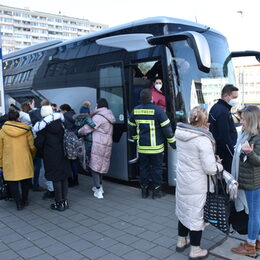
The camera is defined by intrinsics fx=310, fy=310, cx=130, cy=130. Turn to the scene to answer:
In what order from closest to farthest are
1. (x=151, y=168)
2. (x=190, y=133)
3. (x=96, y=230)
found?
1. (x=190, y=133)
2. (x=96, y=230)
3. (x=151, y=168)

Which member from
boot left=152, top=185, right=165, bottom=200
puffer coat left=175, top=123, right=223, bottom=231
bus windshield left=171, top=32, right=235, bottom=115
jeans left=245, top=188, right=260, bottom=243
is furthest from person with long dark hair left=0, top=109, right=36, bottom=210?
jeans left=245, top=188, right=260, bottom=243

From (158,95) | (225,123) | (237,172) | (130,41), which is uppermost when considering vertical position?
(130,41)

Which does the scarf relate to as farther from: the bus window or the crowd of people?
the bus window

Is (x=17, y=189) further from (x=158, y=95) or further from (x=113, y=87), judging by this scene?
(x=158, y=95)

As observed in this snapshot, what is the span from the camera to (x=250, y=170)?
3.36 metres

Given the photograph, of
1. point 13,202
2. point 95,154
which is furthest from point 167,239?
point 13,202

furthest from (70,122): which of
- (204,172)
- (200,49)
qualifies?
(204,172)

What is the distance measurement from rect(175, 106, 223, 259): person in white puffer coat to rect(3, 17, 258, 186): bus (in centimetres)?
150

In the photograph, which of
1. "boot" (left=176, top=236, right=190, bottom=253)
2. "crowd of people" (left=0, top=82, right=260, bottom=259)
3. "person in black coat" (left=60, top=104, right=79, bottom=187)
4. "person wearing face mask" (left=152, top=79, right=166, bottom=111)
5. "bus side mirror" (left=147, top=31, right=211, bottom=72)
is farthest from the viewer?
"person in black coat" (left=60, top=104, right=79, bottom=187)

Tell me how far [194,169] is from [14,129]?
3.19m

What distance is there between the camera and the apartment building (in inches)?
4141

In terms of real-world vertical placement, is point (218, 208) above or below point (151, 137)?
below

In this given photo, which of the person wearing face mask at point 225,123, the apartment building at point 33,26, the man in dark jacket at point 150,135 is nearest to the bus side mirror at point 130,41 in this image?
the man in dark jacket at point 150,135

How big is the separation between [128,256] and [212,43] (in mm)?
4337
